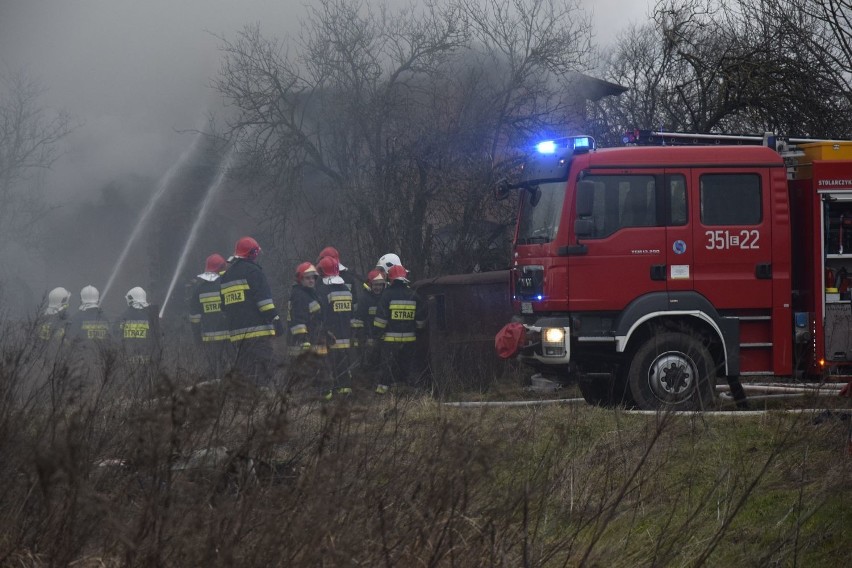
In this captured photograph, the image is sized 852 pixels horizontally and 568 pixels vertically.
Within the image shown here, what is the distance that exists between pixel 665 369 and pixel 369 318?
4.41 metres

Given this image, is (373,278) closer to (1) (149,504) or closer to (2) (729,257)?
(2) (729,257)

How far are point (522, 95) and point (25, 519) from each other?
505 inches

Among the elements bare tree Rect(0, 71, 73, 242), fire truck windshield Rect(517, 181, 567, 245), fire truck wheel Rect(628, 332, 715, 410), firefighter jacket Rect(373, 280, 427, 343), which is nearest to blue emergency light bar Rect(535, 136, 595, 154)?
fire truck windshield Rect(517, 181, 567, 245)

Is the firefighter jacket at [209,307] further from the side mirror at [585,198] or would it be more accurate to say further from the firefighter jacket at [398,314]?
the side mirror at [585,198]

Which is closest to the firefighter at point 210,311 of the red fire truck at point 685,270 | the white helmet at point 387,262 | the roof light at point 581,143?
the white helmet at point 387,262

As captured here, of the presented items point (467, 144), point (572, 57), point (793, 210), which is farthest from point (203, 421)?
point (572, 57)

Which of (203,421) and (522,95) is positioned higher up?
(522,95)

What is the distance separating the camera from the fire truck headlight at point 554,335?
28.2 feet

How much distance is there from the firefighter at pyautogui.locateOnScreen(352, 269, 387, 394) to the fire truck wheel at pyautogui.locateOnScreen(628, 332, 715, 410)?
3.82m

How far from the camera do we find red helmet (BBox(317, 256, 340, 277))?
11.4 meters

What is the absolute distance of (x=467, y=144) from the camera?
1516 cm

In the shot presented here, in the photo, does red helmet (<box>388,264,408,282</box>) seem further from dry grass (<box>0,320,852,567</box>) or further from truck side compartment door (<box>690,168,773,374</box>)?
dry grass (<box>0,320,852,567</box>)

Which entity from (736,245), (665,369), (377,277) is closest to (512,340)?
(665,369)

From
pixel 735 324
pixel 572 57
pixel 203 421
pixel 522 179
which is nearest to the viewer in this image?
pixel 203 421
